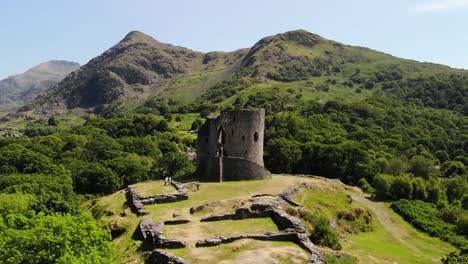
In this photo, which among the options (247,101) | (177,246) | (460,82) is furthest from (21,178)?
(460,82)

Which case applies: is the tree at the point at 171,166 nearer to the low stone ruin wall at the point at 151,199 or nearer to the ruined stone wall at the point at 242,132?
the ruined stone wall at the point at 242,132

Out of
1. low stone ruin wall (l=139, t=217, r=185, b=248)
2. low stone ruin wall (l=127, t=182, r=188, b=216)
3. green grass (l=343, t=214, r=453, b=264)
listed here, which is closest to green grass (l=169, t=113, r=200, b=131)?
low stone ruin wall (l=127, t=182, r=188, b=216)

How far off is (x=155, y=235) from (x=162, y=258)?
4040 mm

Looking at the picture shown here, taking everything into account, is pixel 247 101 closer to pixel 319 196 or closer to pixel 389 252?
pixel 319 196

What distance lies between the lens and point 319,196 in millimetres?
53156

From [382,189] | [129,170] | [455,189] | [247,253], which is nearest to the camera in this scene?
[247,253]

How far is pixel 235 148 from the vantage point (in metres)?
58.5

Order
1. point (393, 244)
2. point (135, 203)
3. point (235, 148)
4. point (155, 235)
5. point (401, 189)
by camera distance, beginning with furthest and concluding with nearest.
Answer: point (401, 189) → point (235, 148) → point (393, 244) → point (135, 203) → point (155, 235)

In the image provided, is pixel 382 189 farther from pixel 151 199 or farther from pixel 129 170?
pixel 129 170

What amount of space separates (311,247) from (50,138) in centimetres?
8057

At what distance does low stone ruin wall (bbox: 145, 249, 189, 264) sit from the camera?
3075 centimetres

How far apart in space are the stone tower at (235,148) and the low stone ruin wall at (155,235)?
1734 cm

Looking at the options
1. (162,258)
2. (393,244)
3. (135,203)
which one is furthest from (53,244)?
(393,244)

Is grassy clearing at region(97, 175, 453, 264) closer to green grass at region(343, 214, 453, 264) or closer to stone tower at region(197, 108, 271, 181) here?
green grass at region(343, 214, 453, 264)
